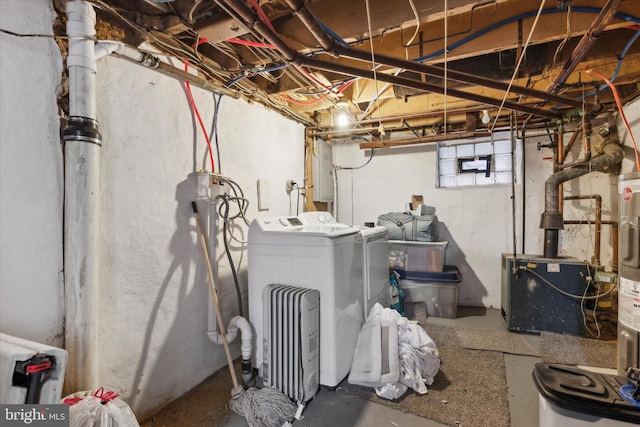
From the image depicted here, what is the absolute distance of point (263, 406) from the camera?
160 cm

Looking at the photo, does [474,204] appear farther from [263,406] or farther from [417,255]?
[263,406]

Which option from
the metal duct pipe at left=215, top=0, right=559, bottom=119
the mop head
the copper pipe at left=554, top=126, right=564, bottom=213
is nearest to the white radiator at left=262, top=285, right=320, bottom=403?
the mop head

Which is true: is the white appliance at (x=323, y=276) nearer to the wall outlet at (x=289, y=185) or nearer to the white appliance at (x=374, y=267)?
the white appliance at (x=374, y=267)

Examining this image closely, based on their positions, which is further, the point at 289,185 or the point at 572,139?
the point at 289,185

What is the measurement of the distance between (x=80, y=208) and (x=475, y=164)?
3.75 m

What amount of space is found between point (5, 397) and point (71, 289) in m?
0.51

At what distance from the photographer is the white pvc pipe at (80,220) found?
4.00 ft

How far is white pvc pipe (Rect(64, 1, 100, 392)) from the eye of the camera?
1219 mm

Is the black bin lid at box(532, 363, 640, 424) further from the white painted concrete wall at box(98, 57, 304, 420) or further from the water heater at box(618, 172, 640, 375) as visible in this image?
the white painted concrete wall at box(98, 57, 304, 420)

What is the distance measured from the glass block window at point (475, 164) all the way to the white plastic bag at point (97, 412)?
3.56m

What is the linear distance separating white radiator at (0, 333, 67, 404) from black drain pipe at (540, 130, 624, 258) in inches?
140

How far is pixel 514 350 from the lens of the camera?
2.37 metres

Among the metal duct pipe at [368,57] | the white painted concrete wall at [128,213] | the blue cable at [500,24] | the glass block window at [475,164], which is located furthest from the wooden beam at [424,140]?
the white painted concrete wall at [128,213]

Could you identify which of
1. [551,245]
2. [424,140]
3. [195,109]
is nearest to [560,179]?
[551,245]
